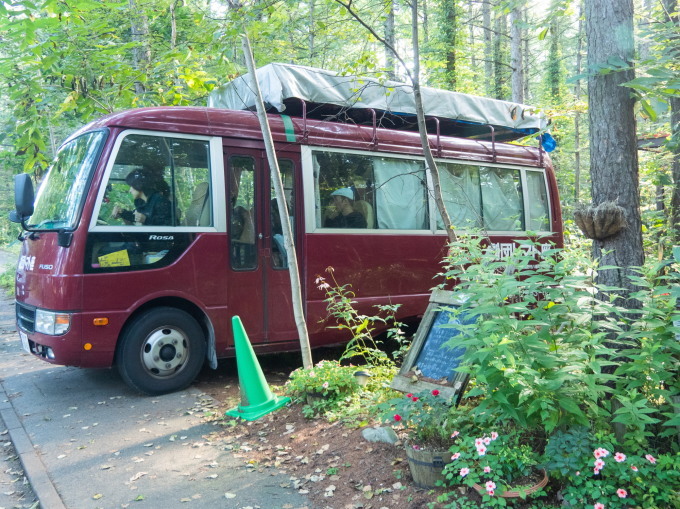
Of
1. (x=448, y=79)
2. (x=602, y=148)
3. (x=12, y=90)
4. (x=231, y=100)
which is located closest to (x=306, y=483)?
(x=602, y=148)

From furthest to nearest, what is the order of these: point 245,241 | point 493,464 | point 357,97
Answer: point 357,97, point 245,241, point 493,464

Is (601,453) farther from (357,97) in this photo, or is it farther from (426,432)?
(357,97)

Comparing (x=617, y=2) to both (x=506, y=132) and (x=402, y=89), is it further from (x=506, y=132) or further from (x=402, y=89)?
(x=506, y=132)

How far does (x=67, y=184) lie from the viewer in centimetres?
630

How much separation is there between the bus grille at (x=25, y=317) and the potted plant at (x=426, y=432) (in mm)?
4203

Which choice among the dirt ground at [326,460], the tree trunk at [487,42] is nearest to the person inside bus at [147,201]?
the dirt ground at [326,460]

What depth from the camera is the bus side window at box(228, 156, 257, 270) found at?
Answer: 21.7ft

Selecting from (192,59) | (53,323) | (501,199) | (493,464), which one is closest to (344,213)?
(192,59)

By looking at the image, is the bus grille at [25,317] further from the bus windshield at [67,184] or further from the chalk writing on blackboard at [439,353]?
the chalk writing on blackboard at [439,353]

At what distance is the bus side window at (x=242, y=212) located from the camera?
662 centimetres

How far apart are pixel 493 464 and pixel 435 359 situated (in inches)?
67.6

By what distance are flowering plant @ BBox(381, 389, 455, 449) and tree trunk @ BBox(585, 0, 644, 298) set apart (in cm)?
155

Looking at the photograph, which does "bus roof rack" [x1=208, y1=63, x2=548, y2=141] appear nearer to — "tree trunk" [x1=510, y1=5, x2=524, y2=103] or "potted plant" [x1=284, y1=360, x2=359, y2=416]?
"potted plant" [x1=284, y1=360, x2=359, y2=416]

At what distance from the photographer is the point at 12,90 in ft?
27.0
